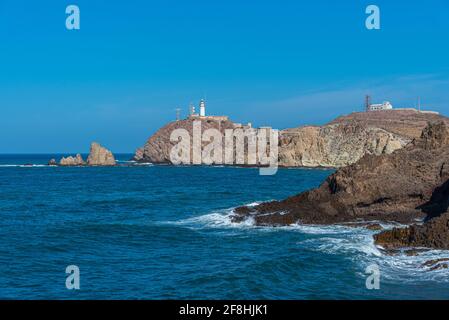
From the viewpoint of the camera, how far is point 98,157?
147 meters

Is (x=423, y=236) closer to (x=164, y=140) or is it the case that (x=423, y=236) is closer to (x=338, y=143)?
(x=338, y=143)

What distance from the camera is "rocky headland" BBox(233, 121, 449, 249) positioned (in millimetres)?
32375

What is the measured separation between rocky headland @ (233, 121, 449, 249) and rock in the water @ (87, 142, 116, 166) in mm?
115696

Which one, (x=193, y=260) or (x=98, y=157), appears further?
(x=98, y=157)

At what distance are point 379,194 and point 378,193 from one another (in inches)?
3.6

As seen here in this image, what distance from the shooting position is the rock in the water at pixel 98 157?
145875 mm

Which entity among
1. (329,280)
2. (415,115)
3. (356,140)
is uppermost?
(415,115)

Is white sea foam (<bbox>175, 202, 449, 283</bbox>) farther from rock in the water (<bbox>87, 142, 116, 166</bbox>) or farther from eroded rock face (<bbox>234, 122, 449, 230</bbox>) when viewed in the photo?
rock in the water (<bbox>87, 142, 116, 166</bbox>)

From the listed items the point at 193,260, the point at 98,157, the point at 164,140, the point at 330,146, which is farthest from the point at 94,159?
the point at 193,260
